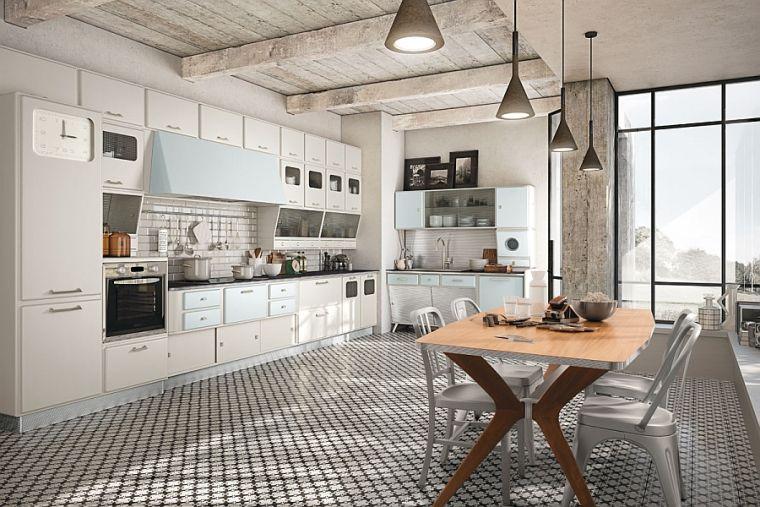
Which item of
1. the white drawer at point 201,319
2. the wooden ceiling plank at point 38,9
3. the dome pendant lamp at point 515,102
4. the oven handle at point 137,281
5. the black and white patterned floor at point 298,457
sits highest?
the wooden ceiling plank at point 38,9

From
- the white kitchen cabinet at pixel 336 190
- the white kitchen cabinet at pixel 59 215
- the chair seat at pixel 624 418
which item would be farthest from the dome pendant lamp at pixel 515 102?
the white kitchen cabinet at pixel 336 190

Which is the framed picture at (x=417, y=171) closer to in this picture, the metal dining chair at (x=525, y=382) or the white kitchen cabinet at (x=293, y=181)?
the white kitchen cabinet at (x=293, y=181)

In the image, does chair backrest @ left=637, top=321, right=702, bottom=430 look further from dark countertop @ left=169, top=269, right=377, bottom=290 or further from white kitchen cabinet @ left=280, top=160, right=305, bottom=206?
white kitchen cabinet @ left=280, top=160, right=305, bottom=206

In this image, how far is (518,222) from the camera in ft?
26.6

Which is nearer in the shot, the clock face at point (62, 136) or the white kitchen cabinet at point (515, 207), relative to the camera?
the clock face at point (62, 136)

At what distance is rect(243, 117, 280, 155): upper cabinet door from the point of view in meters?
6.48

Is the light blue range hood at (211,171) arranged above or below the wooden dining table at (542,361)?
above

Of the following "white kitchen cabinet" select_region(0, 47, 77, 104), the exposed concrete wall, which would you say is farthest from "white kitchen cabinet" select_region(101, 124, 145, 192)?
the exposed concrete wall

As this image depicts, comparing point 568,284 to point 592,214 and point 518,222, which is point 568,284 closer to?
point 592,214

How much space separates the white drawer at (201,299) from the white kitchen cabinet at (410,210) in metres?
3.78

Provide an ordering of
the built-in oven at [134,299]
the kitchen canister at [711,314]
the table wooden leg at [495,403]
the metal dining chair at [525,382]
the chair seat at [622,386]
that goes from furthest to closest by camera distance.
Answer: the kitchen canister at [711,314]
the built-in oven at [134,299]
the chair seat at [622,386]
the metal dining chair at [525,382]
the table wooden leg at [495,403]

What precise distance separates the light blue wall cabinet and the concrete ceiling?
9.72 feet

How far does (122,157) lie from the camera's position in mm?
5043

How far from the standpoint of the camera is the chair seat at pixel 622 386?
3.53 meters
